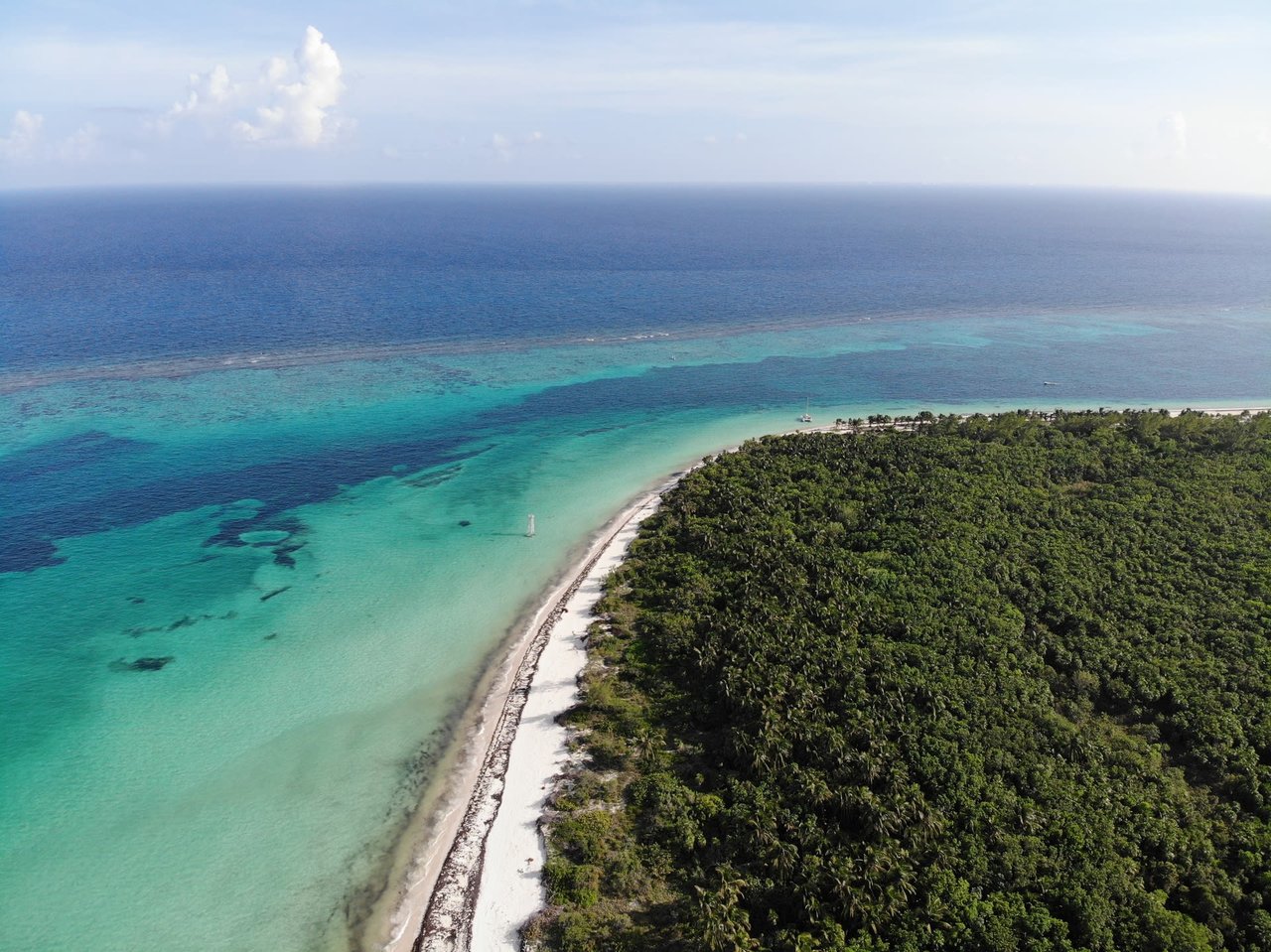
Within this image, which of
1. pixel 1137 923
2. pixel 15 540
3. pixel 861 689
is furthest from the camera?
pixel 15 540

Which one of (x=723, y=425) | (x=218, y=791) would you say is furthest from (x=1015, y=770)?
(x=723, y=425)

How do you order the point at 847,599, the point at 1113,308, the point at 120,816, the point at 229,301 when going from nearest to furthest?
the point at 120,816 → the point at 847,599 → the point at 229,301 → the point at 1113,308

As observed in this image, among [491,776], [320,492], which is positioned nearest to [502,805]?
[491,776]

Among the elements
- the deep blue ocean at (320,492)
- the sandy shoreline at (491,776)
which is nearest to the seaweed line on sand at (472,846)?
the sandy shoreline at (491,776)

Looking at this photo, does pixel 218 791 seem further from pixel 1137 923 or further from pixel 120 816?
pixel 1137 923

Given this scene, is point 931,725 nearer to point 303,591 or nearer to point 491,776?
point 491,776

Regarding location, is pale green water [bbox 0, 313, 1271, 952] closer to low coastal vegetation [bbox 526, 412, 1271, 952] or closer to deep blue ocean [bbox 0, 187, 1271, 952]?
deep blue ocean [bbox 0, 187, 1271, 952]
